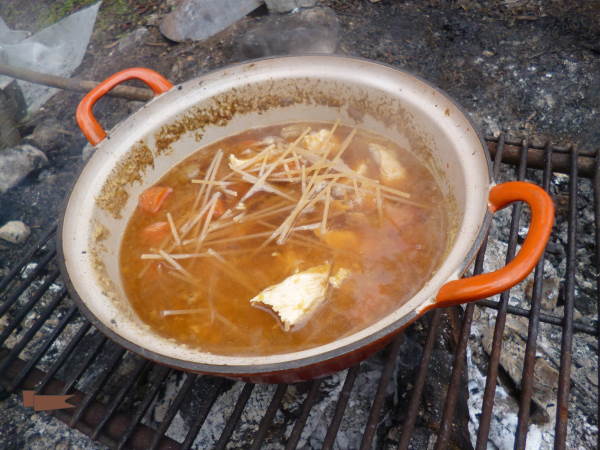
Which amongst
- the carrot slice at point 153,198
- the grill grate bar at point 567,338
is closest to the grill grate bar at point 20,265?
the carrot slice at point 153,198

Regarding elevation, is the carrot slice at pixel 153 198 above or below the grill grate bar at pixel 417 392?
above

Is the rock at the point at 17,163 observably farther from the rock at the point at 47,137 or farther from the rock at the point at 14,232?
the rock at the point at 14,232

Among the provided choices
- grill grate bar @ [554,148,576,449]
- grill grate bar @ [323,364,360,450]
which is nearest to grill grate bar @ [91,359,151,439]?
grill grate bar @ [323,364,360,450]

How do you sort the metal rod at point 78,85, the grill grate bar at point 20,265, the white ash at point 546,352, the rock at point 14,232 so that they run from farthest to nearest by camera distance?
the rock at point 14,232, the metal rod at point 78,85, the grill grate bar at point 20,265, the white ash at point 546,352

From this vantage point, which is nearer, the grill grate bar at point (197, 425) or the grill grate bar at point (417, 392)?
the grill grate bar at point (417, 392)

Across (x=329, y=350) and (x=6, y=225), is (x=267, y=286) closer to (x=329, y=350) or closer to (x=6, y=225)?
(x=329, y=350)

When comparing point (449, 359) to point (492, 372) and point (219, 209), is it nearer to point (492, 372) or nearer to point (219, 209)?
point (492, 372)

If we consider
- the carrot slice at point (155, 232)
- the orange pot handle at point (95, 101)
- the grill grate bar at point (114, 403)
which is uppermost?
the orange pot handle at point (95, 101)
